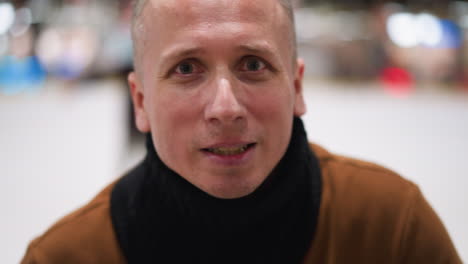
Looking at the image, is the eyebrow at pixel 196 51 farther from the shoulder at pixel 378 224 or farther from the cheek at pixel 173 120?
the shoulder at pixel 378 224

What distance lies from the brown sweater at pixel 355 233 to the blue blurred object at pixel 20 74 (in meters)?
4.91

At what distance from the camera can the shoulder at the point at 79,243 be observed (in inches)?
44.5

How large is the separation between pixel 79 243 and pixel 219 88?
55 centimetres

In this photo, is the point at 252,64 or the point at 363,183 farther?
the point at 363,183

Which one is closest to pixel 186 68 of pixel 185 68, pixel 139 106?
pixel 185 68

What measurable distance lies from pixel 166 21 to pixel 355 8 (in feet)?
18.0

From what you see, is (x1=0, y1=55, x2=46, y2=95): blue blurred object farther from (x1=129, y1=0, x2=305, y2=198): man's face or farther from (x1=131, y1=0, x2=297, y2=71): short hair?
(x1=129, y1=0, x2=305, y2=198): man's face

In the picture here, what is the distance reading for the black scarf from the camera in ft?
3.50

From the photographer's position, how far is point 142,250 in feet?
3.61

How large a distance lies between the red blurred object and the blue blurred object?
4346mm

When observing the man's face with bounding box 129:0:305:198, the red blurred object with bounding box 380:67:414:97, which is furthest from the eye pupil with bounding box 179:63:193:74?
the red blurred object with bounding box 380:67:414:97

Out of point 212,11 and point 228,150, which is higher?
point 212,11

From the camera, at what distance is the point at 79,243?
3.76 feet

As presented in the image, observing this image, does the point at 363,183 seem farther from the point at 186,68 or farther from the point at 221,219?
the point at 186,68
